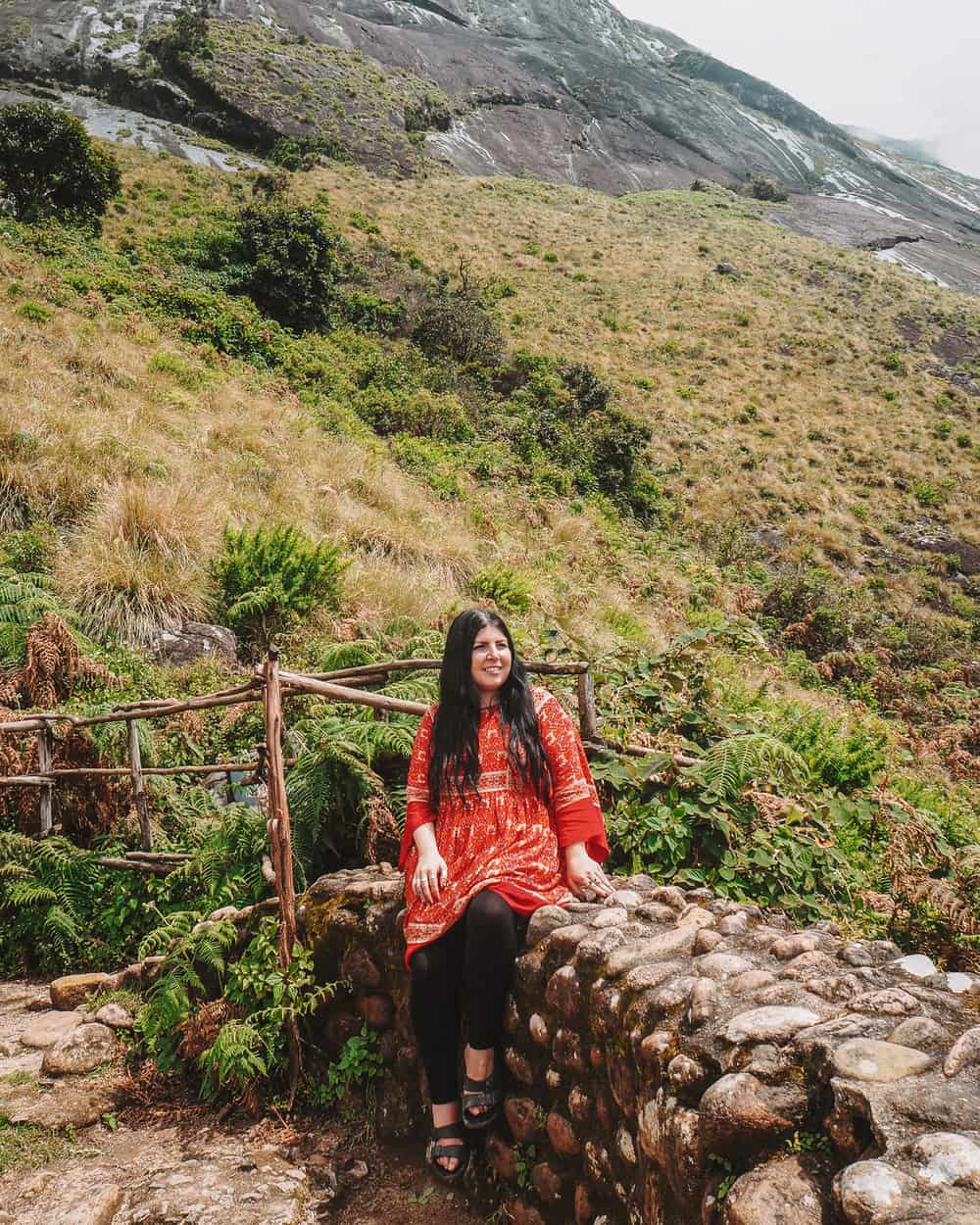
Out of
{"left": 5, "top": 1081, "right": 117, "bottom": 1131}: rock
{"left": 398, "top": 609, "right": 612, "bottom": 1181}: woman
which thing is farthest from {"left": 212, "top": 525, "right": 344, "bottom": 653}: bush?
{"left": 398, "top": 609, "right": 612, "bottom": 1181}: woman

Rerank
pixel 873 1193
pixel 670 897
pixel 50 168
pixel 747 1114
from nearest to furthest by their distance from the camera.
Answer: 1. pixel 873 1193
2. pixel 747 1114
3. pixel 670 897
4. pixel 50 168

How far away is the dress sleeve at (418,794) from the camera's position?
2555mm

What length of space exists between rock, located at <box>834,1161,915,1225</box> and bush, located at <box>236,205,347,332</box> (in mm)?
20020

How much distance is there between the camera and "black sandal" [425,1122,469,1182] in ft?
7.18

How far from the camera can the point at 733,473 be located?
64.4 feet

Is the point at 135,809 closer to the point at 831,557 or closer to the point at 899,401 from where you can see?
the point at 831,557

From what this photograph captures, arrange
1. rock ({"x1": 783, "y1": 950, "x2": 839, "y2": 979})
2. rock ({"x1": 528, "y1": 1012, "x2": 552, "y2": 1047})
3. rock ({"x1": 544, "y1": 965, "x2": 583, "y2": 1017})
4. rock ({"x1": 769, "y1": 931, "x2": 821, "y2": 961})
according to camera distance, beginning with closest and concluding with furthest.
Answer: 1. rock ({"x1": 783, "y1": 950, "x2": 839, "y2": 979})
2. rock ({"x1": 769, "y1": 931, "x2": 821, "y2": 961})
3. rock ({"x1": 544, "y1": 965, "x2": 583, "y2": 1017})
4. rock ({"x1": 528, "y1": 1012, "x2": 552, "y2": 1047})

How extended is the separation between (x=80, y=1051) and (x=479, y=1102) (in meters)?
1.82

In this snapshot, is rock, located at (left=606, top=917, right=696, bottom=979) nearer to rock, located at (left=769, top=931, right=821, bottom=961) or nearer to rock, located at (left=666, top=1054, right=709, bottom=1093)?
rock, located at (left=769, top=931, right=821, bottom=961)

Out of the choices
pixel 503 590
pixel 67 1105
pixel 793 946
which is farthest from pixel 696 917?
pixel 503 590

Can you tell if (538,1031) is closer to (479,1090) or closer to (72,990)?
(479,1090)

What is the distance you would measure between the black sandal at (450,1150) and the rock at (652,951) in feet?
2.67

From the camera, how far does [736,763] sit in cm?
336

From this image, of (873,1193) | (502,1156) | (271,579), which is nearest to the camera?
(873,1193)
